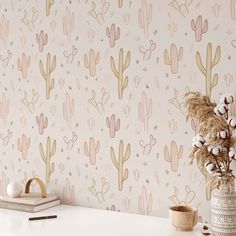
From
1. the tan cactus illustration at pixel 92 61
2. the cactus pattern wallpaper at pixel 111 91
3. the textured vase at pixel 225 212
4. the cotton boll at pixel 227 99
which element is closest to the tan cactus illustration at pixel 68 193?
the cactus pattern wallpaper at pixel 111 91

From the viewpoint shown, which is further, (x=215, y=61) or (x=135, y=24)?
(x=135, y=24)

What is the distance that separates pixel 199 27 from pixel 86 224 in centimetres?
103

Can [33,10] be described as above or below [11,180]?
above

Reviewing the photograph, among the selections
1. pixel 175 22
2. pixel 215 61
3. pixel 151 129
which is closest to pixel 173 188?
pixel 151 129

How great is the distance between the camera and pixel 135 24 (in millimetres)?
2307

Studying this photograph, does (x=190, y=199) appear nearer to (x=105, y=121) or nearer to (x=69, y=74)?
(x=105, y=121)

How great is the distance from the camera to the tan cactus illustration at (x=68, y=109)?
2.50 m

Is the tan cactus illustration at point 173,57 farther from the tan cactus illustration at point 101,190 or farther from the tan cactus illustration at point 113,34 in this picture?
the tan cactus illustration at point 101,190

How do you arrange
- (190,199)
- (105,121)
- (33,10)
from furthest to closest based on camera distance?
1. (33,10)
2. (105,121)
3. (190,199)

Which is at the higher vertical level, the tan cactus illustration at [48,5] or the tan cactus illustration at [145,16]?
the tan cactus illustration at [48,5]

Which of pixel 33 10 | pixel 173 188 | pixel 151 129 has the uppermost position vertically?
pixel 33 10

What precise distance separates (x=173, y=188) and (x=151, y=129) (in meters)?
0.30

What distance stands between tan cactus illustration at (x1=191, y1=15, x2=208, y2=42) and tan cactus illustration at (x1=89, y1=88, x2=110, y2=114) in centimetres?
53

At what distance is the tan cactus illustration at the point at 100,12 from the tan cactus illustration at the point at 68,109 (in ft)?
1.40
